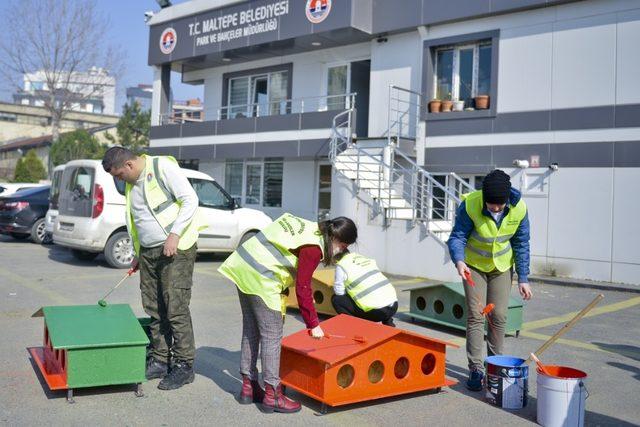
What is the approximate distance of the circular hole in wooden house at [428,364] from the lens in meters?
5.37

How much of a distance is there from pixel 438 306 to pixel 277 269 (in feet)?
12.8

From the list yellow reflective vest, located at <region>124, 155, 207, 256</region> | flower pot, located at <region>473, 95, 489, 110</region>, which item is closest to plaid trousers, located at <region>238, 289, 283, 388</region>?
yellow reflective vest, located at <region>124, 155, 207, 256</region>

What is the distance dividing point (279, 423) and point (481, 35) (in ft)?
41.3

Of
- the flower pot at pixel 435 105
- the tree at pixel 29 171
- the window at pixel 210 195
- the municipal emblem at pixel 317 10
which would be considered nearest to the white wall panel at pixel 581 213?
the flower pot at pixel 435 105

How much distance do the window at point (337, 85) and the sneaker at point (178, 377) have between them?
14.7 meters

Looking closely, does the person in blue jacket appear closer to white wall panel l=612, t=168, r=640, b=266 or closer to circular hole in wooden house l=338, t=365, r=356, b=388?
circular hole in wooden house l=338, t=365, r=356, b=388

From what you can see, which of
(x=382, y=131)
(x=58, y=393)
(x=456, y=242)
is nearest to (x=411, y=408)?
(x=456, y=242)

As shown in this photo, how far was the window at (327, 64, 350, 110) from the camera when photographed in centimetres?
1936

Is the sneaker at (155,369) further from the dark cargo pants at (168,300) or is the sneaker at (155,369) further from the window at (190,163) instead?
the window at (190,163)

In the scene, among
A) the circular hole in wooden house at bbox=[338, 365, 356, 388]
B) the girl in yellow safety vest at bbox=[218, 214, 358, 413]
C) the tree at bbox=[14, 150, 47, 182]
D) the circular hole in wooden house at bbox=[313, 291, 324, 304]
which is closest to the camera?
the girl in yellow safety vest at bbox=[218, 214, 358, 413]

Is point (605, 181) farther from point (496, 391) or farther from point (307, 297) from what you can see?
point (307, 297)

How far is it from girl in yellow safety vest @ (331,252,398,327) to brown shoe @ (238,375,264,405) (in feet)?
5.68

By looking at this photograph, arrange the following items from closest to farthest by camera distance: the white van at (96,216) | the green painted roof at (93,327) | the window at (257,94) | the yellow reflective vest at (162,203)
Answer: the green painted roof at (93,327) < the yellow reflective vest at (162,203) < the white van at (96,216) < the window at (257,94)

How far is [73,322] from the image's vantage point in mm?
5184
